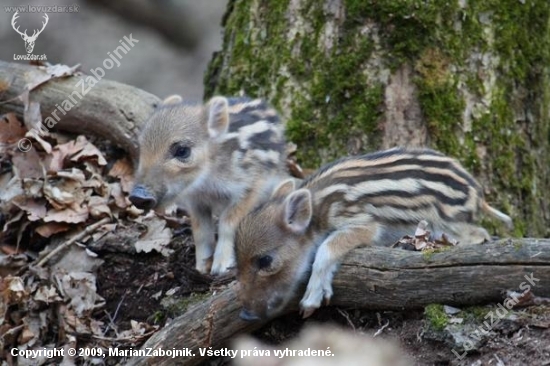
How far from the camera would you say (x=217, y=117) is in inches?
268

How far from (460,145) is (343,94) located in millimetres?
961

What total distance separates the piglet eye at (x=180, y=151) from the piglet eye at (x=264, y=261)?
1129mm

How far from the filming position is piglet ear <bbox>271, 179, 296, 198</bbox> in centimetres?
637

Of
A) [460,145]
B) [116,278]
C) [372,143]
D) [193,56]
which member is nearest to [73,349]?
[116,278]

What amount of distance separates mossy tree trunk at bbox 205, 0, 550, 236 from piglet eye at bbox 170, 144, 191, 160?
1.26m

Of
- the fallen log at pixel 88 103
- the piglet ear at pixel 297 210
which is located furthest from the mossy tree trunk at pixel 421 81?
the piglet ear at pixel 297 210

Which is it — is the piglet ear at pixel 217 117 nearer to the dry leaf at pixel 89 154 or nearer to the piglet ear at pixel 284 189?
the piglet ear at pixel 284 189

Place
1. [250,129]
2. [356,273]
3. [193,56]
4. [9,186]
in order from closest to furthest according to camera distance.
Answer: [356,273] → [250,129] → [9,186] → [193,56]

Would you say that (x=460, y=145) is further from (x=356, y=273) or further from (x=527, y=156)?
(x=356, y=273)

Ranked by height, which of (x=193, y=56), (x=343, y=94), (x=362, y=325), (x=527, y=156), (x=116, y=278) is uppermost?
(x=193, y=56)

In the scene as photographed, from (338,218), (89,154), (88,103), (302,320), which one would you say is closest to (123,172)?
(89,154)

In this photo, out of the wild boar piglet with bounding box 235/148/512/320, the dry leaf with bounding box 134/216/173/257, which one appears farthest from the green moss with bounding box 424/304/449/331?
the dry leaf with bounding box 134/216/173/257

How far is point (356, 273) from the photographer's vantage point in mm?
5680

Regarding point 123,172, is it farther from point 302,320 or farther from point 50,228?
point 302,320
